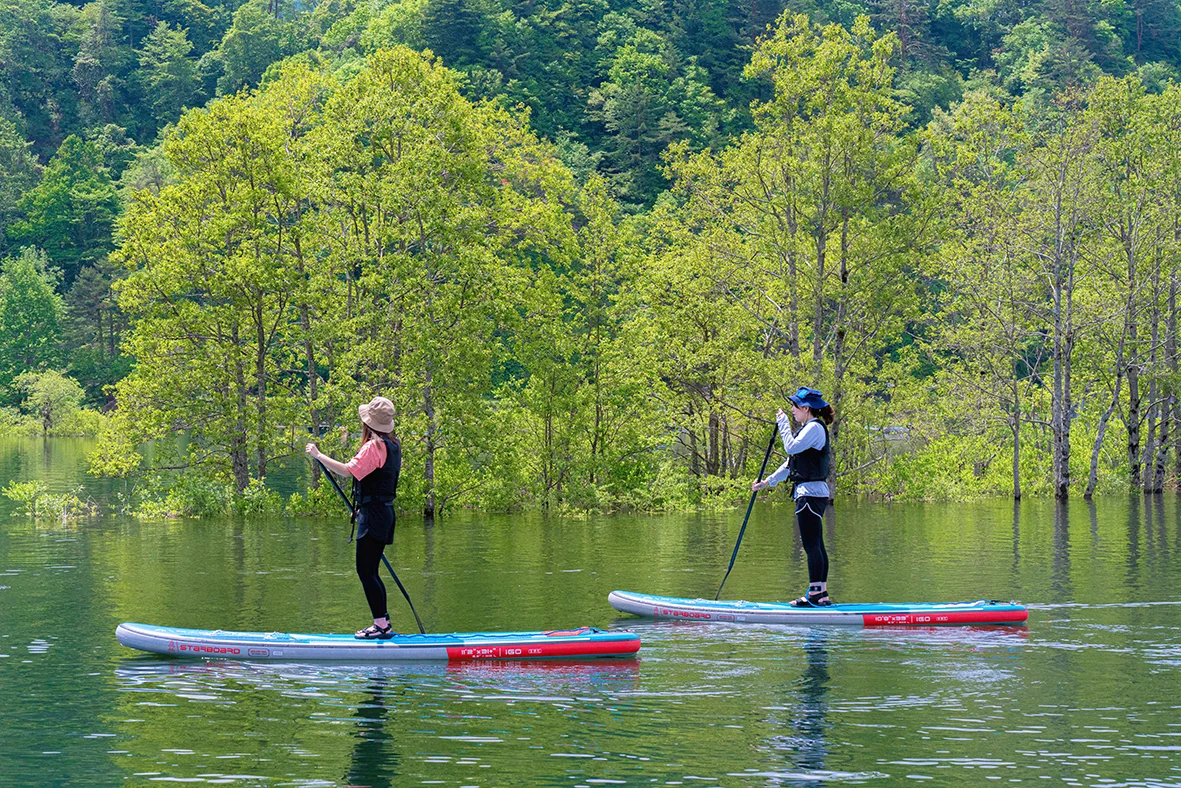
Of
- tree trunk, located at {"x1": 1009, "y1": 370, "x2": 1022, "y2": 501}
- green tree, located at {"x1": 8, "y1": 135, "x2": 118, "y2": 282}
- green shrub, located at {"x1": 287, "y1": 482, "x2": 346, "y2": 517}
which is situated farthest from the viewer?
green tree, located at {"x1": 8, "y1": 135, "x2": 118, "y2": 282}

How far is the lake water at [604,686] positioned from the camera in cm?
960

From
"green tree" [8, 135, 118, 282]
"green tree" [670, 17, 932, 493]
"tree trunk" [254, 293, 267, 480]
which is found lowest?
"tree trunk" [254, 293, 267, 480]

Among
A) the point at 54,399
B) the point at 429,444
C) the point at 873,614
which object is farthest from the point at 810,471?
the point at 54,399

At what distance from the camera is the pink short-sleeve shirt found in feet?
43.6

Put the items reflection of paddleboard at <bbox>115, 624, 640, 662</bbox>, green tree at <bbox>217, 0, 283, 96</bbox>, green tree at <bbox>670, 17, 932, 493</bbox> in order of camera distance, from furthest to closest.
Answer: green tree at <bbox>217, 0, 283, 96</bbox> → green tree at <bbox>670, 17, 932, 493</bbox> → reflection of paddleboard at <bbox>115, 624, 640, 662</bbox>

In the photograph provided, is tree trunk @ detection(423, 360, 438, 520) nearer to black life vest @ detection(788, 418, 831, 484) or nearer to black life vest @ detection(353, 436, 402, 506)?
Result: black life vest @ detection(788, 418, 831, 484)

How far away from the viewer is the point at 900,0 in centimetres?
13150

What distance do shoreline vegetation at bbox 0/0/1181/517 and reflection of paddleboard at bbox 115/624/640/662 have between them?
18699 millimetres

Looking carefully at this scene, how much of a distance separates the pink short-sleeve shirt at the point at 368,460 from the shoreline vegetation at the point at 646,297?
1900 cm

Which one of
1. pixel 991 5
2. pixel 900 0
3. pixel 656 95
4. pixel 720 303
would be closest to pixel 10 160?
pixel 656 95

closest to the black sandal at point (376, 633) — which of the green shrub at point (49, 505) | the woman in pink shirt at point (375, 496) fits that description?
the woman in pink shirt at point (375, 496)

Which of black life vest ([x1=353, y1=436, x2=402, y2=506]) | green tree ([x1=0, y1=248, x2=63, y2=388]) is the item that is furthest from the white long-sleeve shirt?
green tree ([x1=0, y1=248, x2=63, y2=388])

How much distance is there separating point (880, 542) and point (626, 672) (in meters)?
14.4

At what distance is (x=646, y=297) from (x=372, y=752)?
2961 centimetres
